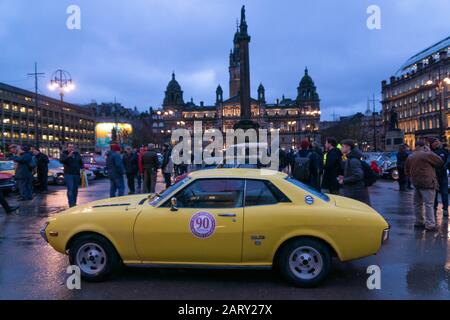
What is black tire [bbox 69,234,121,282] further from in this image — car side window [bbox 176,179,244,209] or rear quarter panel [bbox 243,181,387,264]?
rear quarter panel [bbox 243,181,387,264]

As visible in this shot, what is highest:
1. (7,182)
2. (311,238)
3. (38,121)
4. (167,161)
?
(38,121)

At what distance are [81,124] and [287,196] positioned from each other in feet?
386

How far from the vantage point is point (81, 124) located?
374ft

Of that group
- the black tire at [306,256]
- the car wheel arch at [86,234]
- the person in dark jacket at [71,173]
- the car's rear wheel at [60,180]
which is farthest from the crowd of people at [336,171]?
the car's rear wheel at [60,180]

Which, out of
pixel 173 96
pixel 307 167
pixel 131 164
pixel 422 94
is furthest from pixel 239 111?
pixel 307 167

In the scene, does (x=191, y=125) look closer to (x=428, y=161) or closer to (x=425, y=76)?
(x=425, y=76)

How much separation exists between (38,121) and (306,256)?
325 ft

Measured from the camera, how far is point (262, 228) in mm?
4836

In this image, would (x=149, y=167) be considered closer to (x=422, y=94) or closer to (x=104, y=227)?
(x=104, y=227)

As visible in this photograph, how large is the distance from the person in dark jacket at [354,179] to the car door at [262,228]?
2.63 m

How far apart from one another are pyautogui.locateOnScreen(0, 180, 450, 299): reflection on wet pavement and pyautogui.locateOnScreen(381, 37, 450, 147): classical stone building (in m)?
71.7

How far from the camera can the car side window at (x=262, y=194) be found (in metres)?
5.04

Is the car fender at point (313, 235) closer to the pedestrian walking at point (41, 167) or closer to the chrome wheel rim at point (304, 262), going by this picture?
the chrome wheel rim at point (304, 262)
